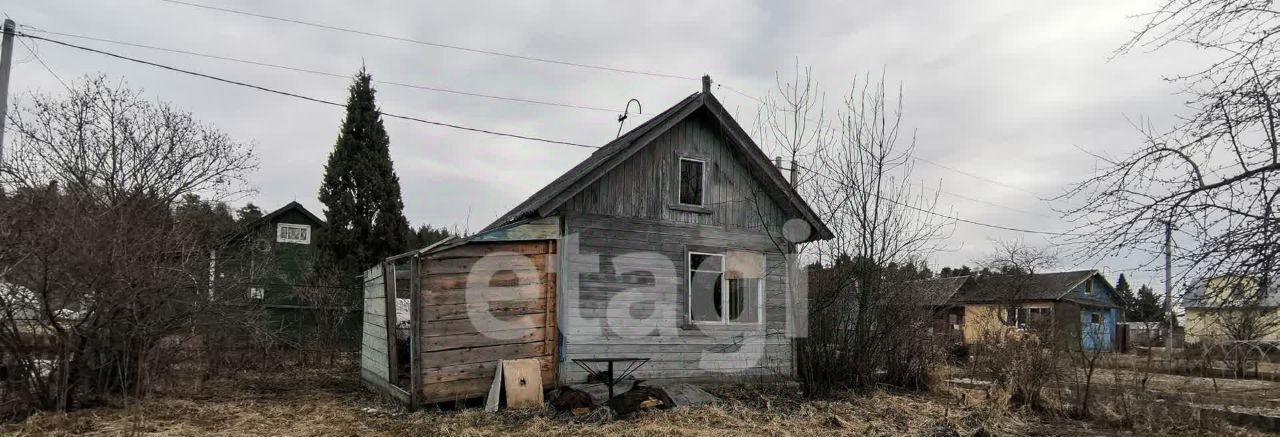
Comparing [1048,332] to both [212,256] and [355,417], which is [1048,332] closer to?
[355,417]

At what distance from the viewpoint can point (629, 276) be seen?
12.0 m

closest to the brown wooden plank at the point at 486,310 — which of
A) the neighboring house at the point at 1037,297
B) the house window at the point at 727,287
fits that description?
the house window at the point at 727,287

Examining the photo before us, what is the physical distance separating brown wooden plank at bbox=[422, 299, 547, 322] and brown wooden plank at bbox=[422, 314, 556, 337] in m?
0.06

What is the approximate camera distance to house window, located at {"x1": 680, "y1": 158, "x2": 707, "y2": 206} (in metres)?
12.9

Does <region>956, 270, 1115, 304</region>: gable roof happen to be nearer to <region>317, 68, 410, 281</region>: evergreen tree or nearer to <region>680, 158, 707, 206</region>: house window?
<region>680, 158, 707, 206</region>: house window

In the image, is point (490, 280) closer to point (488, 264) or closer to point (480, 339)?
point (488, 264)

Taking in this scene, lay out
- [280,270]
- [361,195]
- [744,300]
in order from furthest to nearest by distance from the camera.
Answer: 1. [361,195]
2. [280,270]
3. [744,300]

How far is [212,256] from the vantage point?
11617 millimetres

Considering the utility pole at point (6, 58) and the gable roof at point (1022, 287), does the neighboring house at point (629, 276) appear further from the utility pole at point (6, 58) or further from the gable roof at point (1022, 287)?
the gable roof at point (1022, 287)

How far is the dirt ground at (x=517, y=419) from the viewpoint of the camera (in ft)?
29.3

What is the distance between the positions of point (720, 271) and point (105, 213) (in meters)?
8.90

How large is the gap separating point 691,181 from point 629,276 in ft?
7.17

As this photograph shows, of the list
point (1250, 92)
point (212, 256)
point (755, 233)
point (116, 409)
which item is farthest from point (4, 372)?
point (1250, 92)

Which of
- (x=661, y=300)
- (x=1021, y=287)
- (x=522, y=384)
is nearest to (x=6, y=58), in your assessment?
(x=522, y=384)
